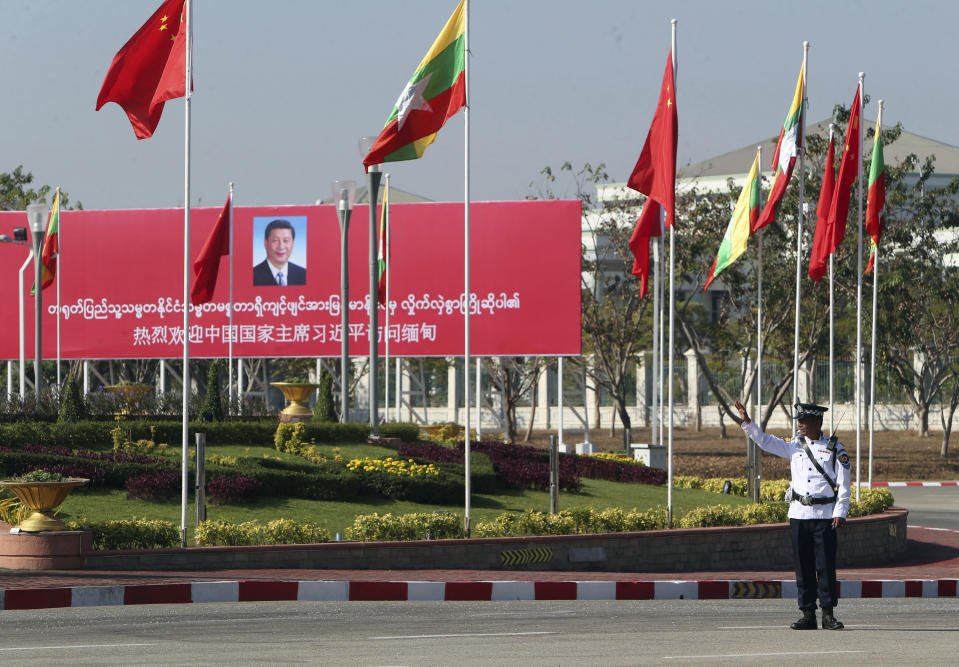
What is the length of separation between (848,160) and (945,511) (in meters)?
9.18

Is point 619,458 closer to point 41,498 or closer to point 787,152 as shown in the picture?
point 787,152

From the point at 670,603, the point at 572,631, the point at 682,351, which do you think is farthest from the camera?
the point at 682,351

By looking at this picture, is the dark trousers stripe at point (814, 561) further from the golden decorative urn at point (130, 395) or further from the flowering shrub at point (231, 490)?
the golden decorative urn at point (130, 395)

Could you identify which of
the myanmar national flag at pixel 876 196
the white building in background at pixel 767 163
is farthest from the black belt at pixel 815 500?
the white building in background at pixel 767 163

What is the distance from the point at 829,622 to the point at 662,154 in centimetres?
831

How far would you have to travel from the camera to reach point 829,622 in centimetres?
1050

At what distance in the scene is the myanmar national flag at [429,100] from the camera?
16.5 meters

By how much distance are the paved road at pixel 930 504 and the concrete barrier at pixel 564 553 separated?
5.77m

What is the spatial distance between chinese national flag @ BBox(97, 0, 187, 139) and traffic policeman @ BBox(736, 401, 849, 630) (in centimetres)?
838

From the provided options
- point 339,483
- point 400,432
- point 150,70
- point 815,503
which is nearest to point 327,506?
point 339,483

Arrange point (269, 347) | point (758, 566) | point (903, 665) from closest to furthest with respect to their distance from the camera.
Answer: point (903, 665)
point (758, 566)
point (269, 347)

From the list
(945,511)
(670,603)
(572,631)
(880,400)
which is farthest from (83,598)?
(880,400)

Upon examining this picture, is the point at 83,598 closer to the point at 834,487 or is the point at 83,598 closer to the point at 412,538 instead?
the point at 412,538

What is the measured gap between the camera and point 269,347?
129 ft
